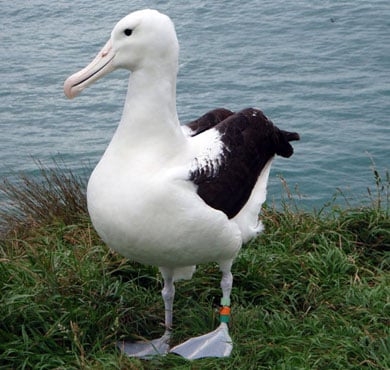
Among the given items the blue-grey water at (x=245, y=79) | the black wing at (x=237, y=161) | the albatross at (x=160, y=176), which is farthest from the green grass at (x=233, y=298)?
the blue-grey water at (x=245, y=79)

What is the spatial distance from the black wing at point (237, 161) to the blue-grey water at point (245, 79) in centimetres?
436

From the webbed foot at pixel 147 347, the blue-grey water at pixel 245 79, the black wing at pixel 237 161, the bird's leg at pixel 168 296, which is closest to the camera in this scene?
the black wing at pixel 237 161

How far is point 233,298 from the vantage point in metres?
4.62

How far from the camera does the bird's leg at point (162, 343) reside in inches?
161

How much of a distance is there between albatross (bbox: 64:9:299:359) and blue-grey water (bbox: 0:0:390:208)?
4708 mm

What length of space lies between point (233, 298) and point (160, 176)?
1.22 m

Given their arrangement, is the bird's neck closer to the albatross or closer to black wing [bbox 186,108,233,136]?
the albatross

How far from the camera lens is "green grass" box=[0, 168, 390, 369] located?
3902 millimetres

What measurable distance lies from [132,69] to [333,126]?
7527 mm

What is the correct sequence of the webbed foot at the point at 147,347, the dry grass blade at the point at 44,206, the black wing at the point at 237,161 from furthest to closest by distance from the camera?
the dry grass blade at the point at 44,206
the webbed foot at the point at 147,347
the black wing at the point at 237,161

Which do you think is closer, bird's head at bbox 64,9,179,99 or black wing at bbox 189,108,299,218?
bird's head at bbox 64,9,179,99

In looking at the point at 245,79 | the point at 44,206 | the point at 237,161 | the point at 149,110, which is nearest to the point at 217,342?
the point at 237,161

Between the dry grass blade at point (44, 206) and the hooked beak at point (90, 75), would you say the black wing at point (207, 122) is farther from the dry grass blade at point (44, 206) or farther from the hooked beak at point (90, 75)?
the dry grass blade at point (44, 206)

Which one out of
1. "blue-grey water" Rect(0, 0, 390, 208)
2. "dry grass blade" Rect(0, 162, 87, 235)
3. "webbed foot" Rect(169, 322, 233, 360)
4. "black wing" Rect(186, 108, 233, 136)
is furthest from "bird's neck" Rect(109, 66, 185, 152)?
"blue-grey water" Rect(0, 0, 390, 208)
